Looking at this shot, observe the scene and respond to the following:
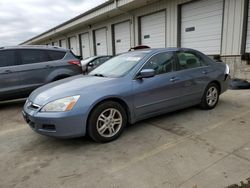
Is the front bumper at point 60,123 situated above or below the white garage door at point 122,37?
below

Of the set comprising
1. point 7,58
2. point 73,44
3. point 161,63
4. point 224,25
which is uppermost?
point 73,44

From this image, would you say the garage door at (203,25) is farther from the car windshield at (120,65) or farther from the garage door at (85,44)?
the garage door at (85,44)

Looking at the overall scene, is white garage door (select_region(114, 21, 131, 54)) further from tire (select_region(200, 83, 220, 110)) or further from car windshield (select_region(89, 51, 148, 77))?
car windshield (select_region(89, 51, 148, 77))

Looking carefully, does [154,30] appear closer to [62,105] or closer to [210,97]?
[210,97]

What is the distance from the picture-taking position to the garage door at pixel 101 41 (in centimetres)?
1567

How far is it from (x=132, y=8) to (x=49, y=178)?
1102 cm

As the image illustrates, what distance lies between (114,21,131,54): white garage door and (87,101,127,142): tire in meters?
10.4

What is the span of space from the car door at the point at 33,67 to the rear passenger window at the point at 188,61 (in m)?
3.67

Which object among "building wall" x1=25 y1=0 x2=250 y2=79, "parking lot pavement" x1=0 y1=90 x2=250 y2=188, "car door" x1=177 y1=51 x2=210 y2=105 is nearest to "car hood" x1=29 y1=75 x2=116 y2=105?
"parking lot pavement" x1=0 y1=90 x2=250 y2=188

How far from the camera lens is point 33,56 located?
20.0ft

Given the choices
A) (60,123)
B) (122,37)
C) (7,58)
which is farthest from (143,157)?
(122,37)

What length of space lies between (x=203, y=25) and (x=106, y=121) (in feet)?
24.5

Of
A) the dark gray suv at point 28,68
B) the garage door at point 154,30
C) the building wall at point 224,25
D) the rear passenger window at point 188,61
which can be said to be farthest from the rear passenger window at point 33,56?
the garage door at point 154,30

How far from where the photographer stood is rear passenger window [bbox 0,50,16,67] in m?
5.74
